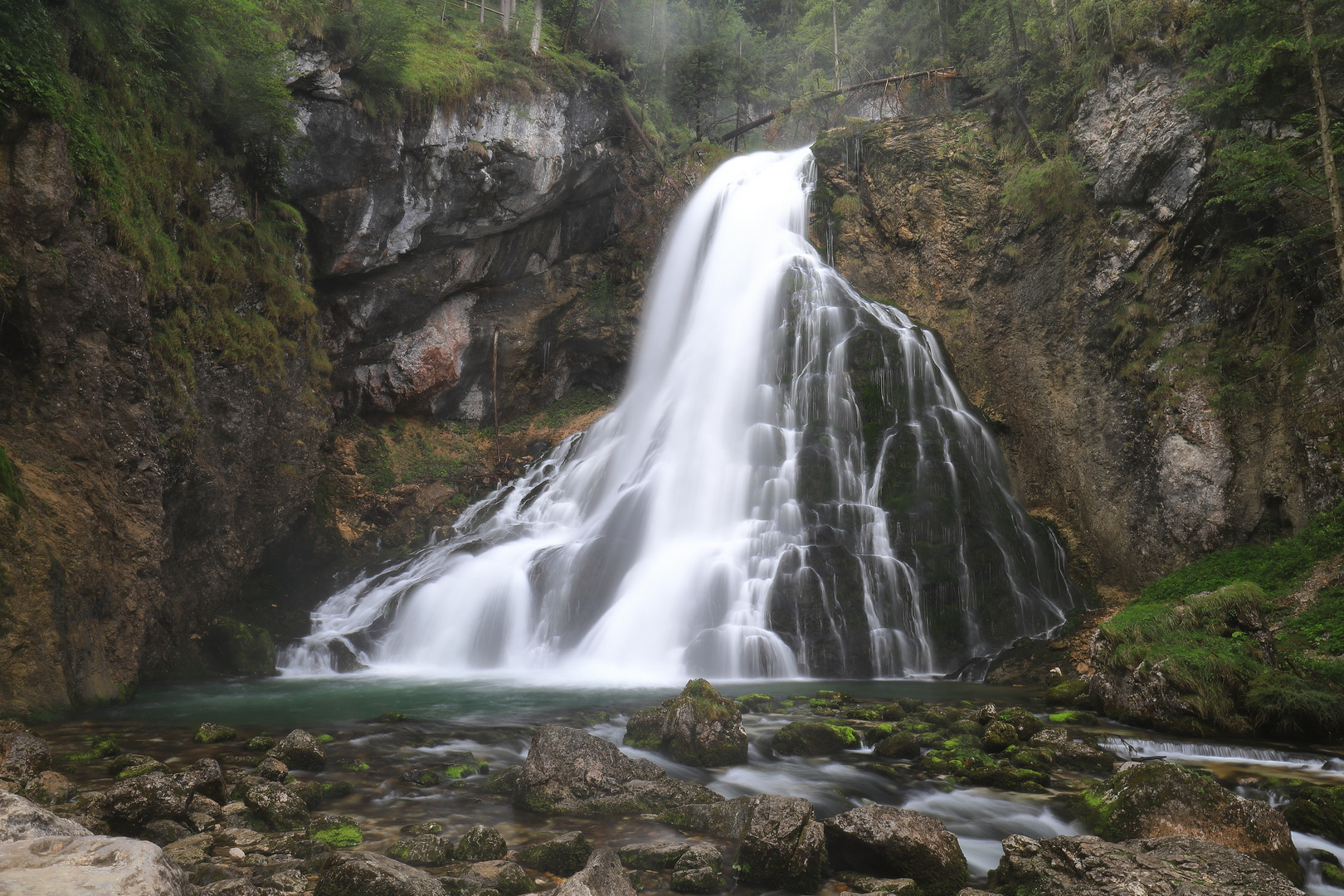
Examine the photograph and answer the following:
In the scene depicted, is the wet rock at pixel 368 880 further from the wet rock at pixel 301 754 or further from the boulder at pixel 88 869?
the wet rock at pixel 301 754

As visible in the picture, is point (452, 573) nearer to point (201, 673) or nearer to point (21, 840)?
point (201, 673)

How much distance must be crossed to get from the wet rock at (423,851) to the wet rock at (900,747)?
4.59m

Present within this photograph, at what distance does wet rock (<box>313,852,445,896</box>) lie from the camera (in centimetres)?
391

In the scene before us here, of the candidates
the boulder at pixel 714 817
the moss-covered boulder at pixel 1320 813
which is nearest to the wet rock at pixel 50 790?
the boulder at pixel 714 817

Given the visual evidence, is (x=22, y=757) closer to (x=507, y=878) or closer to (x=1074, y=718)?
(x=507, y=878)

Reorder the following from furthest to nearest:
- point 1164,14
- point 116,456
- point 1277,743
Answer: point 1164,14
point 116,456
point 1277,743

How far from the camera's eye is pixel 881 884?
4578 millimetres

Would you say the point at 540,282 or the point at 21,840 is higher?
the point at 540,282

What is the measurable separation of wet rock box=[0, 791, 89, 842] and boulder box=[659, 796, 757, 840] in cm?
378

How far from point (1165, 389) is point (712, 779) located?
12.3 meters

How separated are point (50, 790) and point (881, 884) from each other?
591cm

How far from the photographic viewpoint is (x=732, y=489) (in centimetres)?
1645

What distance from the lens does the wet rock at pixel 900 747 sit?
7.50m

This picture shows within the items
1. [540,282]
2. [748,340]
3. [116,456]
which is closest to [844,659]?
[748,340]
